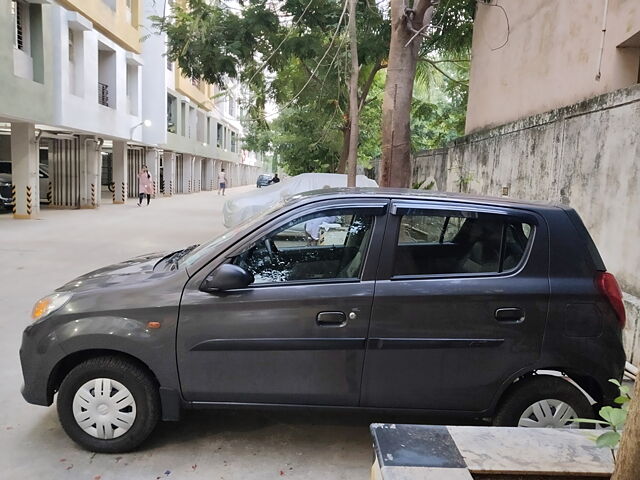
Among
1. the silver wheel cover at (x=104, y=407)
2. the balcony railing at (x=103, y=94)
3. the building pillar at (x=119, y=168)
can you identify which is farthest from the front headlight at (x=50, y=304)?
the building pillar at (x=119, y=168)

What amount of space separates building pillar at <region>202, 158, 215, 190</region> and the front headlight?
147ft

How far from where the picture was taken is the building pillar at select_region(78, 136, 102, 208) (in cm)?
2067

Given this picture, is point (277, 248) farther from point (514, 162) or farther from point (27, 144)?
point (27, 144)

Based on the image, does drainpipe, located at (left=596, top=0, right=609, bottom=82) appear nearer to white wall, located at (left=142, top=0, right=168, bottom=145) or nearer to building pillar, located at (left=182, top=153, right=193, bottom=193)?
white wall, located at (left=142, top=0, right=168, bottom=145)

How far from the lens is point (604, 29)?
6438mm

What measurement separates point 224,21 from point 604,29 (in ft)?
30.7

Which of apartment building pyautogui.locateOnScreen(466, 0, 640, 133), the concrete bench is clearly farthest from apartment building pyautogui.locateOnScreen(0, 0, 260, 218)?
the concrete bench

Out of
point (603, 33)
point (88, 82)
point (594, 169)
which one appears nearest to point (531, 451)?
point (594, 169)

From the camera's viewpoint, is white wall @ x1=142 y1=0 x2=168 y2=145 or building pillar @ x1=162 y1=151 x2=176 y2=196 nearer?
white wall @ x1=142 y1=0 x2=168 y2=145

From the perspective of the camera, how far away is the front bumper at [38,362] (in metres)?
3.40

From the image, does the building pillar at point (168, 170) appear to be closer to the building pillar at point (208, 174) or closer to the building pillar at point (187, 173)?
the building pillar at point (187, 173)

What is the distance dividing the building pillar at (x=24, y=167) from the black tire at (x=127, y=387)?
14544 mm

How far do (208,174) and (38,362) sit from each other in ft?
151

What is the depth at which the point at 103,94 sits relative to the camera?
2109cm
